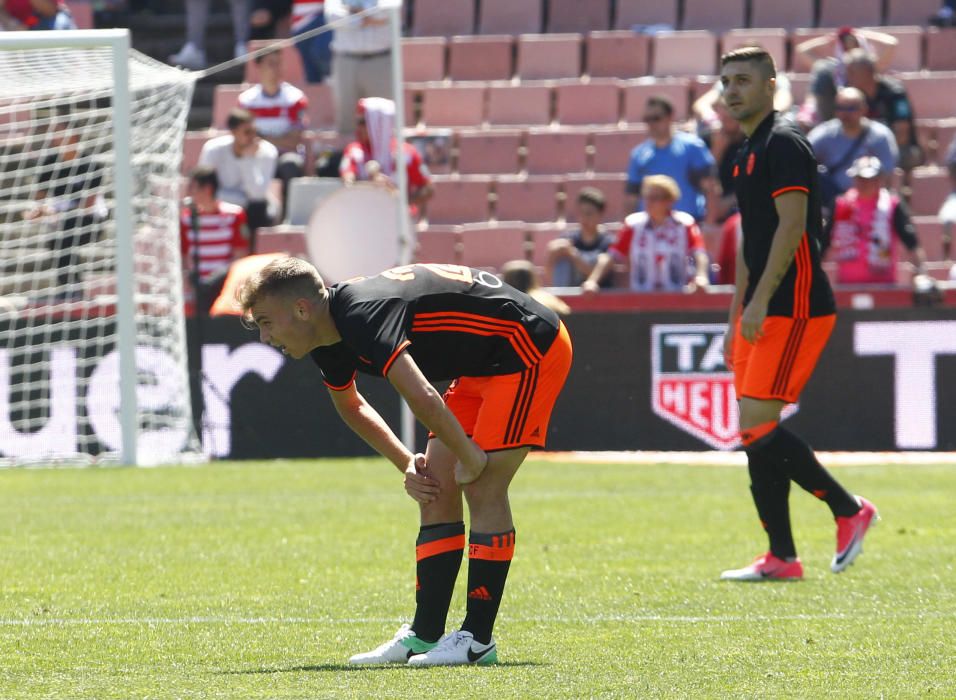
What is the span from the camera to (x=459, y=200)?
18172 millimetres

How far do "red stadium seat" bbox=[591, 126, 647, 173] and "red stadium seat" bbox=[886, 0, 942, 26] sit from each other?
3598mm

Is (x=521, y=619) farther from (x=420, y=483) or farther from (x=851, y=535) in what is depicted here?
(x=851, y=535)

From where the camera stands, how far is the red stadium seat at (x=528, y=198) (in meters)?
17.9

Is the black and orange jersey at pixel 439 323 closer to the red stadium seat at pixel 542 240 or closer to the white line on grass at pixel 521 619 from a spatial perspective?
the white line on grass at pixel 521 619

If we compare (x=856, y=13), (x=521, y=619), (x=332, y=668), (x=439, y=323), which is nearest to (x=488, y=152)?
(x=856, y=13)

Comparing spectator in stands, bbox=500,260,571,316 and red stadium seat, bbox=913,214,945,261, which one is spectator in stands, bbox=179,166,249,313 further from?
red stadium seat, bbox=913,214,945,261

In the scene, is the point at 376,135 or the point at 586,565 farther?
the point at 376,135

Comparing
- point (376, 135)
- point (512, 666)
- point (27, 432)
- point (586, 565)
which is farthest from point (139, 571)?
→ point (376, 135)

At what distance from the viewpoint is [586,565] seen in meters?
7.86

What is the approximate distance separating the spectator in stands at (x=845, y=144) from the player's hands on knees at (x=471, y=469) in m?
9.87

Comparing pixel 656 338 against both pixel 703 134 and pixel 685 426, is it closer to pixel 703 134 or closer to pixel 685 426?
pixel 685 426

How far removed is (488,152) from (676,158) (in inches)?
142

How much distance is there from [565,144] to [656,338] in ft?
17.2

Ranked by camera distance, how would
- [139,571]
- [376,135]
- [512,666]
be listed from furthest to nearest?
[376,135]
[139,571]
[512,666]
